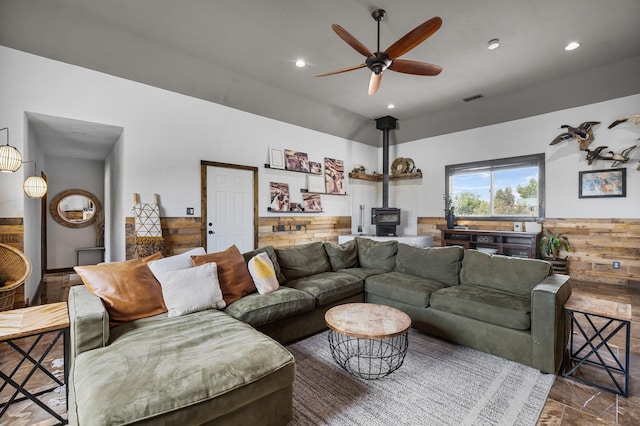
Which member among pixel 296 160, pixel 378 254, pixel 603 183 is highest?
pixel 296 160

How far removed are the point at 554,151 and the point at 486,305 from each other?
14.5 feet

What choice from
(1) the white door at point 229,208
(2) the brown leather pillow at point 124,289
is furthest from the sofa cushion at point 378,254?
(2) the brown leather pillow at point 124,289

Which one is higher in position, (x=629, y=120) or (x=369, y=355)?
(x=629, y=120)

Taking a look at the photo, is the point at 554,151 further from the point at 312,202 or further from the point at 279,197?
the point at 279,197

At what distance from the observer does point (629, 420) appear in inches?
69.6

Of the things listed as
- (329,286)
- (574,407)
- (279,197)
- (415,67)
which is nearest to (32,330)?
(329,286)

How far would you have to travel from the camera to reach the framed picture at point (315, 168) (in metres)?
6.32

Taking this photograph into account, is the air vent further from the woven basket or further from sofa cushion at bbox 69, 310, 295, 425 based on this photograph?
the woven basket

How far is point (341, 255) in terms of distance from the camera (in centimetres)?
399

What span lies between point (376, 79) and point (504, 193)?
167 inches

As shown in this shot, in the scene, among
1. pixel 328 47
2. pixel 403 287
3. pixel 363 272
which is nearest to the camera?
pixel 403 287

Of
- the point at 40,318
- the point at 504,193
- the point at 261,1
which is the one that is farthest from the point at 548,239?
the point at 40,318

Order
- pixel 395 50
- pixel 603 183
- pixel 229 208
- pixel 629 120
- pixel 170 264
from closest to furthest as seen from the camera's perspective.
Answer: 1. pixel 170 264
2. pixel 395 50
3. pixel 629 120
4. pixel 603 183
5. pixel 229 208

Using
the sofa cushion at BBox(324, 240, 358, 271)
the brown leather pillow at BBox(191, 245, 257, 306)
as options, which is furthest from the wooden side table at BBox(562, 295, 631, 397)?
the brown leather pillow at BBox(191, 245, 257, 306)
